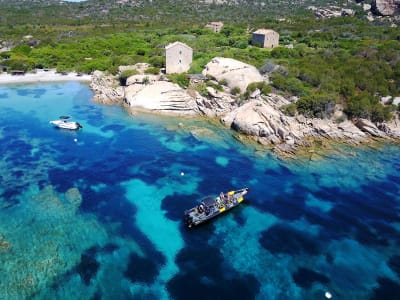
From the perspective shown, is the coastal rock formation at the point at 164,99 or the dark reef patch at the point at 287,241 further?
the coastal rock formation at the point at 164,99

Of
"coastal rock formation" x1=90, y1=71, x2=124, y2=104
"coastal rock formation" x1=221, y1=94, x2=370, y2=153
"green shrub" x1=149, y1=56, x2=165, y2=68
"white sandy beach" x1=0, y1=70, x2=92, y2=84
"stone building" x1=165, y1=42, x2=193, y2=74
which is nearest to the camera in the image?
"coastal rock formation" x1=221, y1=94, x2=370, y2=153

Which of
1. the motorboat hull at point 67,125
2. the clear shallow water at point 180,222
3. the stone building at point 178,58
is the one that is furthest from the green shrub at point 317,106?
the motorboat hull at point 67,125

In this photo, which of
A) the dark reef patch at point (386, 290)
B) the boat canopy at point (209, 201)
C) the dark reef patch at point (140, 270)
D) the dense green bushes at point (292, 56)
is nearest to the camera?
the dark reef patch at point (386, 290)

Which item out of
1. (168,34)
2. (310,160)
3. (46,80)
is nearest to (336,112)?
(310,160)

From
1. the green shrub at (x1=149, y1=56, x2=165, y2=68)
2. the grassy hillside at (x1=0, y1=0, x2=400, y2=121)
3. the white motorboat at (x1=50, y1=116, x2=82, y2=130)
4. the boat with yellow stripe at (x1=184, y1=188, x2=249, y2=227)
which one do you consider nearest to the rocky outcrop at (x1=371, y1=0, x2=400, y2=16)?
the grassy hillside at (x1=0, y1=0, x2=400, y2=121)

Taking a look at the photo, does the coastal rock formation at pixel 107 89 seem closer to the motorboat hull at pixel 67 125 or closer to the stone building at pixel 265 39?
the motorboat hull at pixel 67 125

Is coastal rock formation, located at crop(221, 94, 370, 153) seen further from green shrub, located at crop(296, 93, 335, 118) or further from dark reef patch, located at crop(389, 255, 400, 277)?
dark reef patch, located at crop(389, 255, 400, 277)
